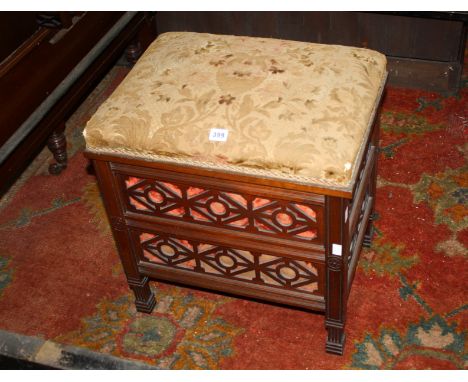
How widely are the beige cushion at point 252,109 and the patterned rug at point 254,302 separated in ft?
2.20

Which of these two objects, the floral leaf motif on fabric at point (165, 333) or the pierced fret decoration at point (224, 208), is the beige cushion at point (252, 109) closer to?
the pierced fret decoration at point (224, 208)

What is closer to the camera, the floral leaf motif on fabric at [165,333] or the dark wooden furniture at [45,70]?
the floral leaf motif on fabric at [165,333]

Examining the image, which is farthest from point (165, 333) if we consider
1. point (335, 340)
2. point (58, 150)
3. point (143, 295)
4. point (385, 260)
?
point (58, 150)

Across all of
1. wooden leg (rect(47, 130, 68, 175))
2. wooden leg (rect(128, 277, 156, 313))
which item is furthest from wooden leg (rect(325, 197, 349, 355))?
wooden leg (rect(47, 130, 68, 175))

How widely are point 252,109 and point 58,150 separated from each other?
1.38 m

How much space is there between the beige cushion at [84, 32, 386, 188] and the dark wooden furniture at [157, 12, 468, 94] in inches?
44.2

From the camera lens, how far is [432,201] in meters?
2.72

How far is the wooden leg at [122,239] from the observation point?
2.01 metres

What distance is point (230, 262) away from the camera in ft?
7.11

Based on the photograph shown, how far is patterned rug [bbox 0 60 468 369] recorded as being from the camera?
2.28 metres

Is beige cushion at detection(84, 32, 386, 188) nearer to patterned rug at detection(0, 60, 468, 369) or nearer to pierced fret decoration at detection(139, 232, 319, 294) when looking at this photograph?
pierced fret decoration at detection(139, 232, 319, 294)

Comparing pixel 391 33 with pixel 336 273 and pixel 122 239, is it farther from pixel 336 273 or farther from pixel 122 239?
pixel 122 239

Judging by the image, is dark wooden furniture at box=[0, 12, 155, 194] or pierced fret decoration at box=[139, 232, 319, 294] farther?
dark wooden furniture at box=[0, 12, 155, 194]

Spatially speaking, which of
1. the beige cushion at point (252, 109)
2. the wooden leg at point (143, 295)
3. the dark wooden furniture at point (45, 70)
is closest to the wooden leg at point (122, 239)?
the wooden leg at point (143, 295)
